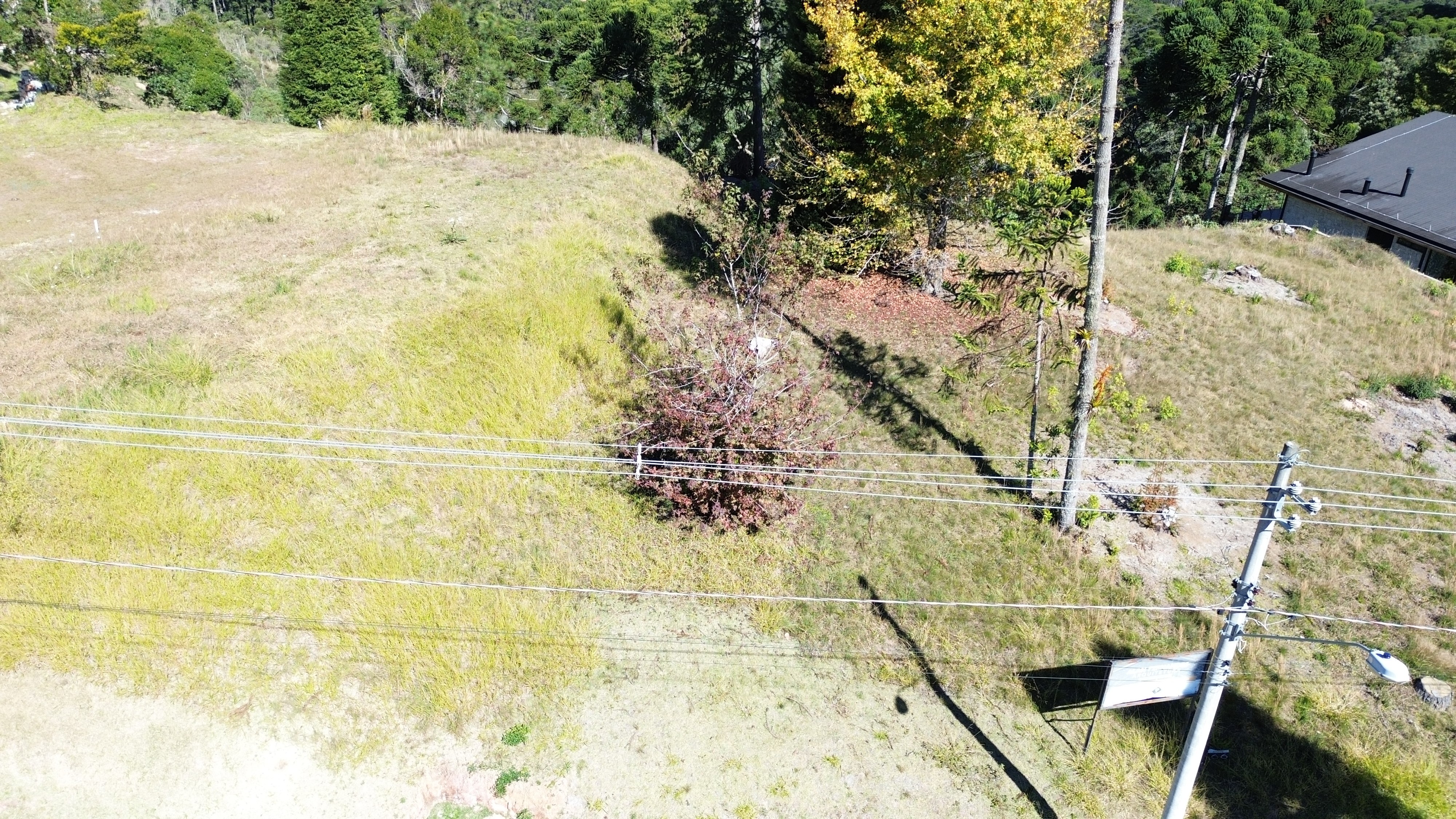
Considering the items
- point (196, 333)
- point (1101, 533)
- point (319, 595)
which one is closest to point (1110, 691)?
point (1101, 533)

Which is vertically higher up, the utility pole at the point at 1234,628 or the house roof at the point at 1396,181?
the house roof at the point at 1396,181

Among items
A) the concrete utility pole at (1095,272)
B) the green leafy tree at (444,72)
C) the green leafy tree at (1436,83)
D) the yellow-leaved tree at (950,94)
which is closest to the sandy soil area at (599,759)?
the concrete utility pole at (1095,272)

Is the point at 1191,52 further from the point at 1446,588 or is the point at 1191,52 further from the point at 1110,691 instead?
the point at 1110,691

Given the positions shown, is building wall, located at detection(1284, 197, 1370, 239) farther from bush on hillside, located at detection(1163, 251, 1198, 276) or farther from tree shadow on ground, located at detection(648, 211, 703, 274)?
tree shadow on ground, located at detection(648, 211, 703, 274)

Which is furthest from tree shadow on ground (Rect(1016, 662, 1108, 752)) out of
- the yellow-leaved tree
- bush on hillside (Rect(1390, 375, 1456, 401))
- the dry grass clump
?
bush on hillside (Rect(1390, 375, 1456, 401))

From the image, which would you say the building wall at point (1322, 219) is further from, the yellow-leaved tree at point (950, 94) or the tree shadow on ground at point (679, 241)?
the tree shadow on ground at point (679, 241)

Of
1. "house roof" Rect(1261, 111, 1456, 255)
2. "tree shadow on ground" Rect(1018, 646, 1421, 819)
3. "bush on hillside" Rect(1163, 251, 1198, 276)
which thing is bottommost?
"tree shadow on ground" Rect(1018, 646, 1421, 819)

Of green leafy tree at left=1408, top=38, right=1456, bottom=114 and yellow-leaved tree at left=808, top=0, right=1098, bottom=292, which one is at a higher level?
green leafy tree at left=1408, top=38, right=1456, bottom=114
